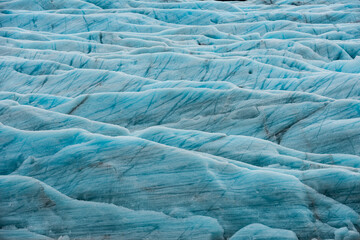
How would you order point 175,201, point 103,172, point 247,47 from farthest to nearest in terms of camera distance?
point 247,47
point 103,172
point 175,201

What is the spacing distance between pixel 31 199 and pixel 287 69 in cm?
406

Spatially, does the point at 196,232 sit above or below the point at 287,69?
below

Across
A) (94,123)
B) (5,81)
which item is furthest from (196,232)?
(5,81)

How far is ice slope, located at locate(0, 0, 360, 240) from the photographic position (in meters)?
3.05

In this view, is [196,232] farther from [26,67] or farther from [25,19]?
[25,19]

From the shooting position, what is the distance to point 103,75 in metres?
5.29

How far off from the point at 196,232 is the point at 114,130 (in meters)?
1.64

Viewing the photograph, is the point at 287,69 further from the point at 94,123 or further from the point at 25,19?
the point at 25,19

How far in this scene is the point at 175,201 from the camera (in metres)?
3.18

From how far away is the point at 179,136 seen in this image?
12.8 ft

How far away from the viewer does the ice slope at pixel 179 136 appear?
305 centimetres

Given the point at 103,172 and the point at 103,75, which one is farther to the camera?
the point at 103,75

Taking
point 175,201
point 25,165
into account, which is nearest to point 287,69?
point 175,201

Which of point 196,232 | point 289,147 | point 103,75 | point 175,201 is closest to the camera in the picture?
point 196,232
